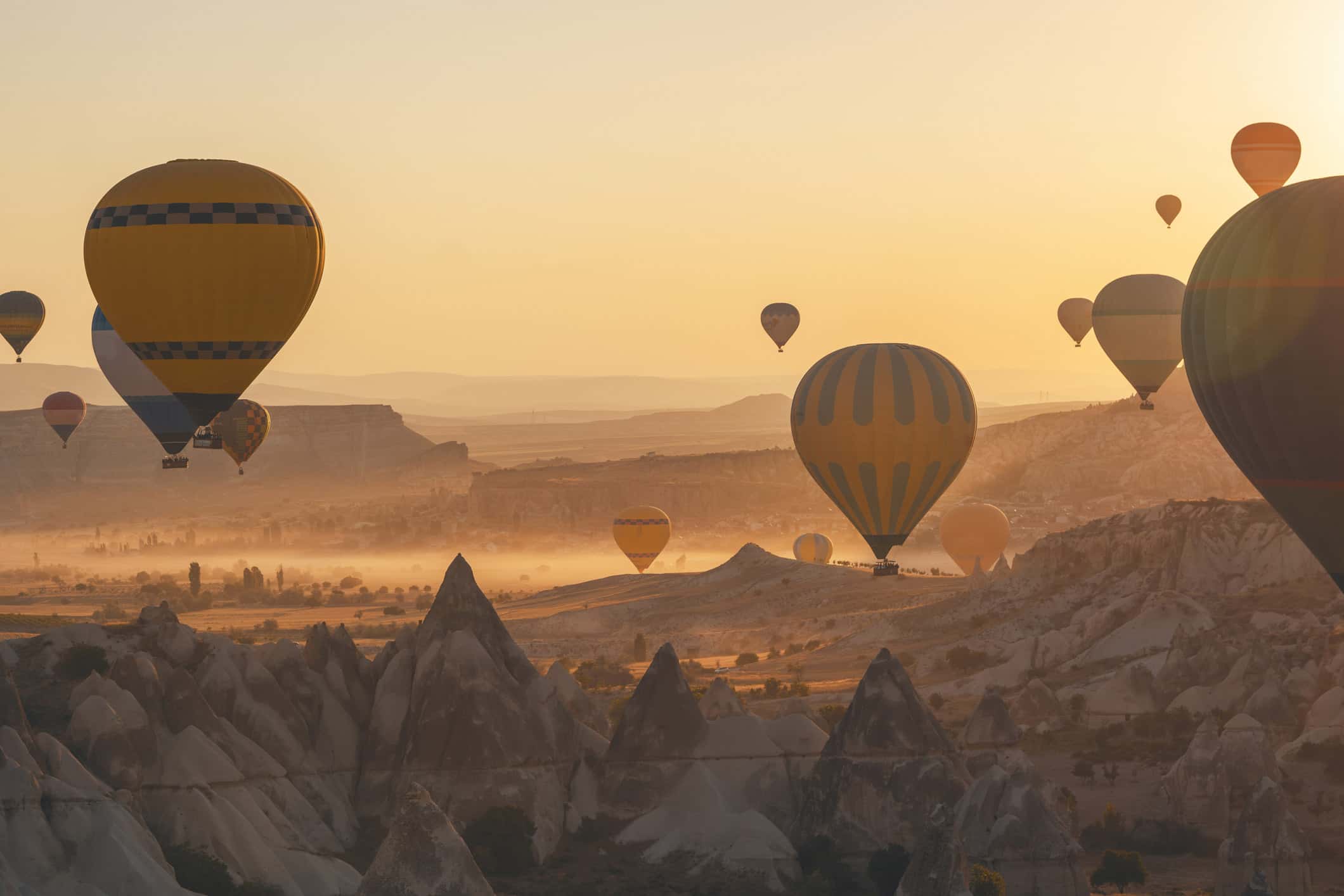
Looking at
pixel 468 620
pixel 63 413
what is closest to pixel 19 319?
pixel 63 413

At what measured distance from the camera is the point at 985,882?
42.5 meters

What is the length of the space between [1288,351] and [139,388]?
168ft

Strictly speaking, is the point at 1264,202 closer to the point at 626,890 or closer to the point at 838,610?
the point at 626,890

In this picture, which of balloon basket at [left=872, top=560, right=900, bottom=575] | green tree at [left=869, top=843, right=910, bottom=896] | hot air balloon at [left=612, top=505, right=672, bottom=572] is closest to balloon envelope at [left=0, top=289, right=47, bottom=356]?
hot air balloon at [left=612, top=505, right=672, bottom=572]

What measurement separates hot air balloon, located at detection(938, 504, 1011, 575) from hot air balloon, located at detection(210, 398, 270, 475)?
37.5 m

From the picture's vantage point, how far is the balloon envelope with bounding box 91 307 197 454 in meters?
77.0

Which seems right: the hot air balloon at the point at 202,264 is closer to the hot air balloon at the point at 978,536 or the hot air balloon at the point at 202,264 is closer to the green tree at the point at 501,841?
the green tree at the point at 501,841

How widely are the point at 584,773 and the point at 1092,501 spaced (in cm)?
13224

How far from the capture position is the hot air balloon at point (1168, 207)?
115 m

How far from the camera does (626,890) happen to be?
147ft

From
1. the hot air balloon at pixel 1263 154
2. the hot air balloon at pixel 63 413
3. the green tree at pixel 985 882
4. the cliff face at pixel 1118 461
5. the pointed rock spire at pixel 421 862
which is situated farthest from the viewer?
the cliff face at pixel 1118 461

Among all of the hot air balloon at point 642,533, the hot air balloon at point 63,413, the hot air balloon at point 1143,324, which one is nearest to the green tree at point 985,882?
the hot air balloon at point 1143,324

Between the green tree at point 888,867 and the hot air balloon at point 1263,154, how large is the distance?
52285 millimetres

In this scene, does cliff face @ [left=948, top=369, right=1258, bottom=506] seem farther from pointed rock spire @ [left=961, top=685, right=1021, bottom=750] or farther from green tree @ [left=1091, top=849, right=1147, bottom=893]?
green tree @ [left=1091, top=849, right=1147, bottom=893]
